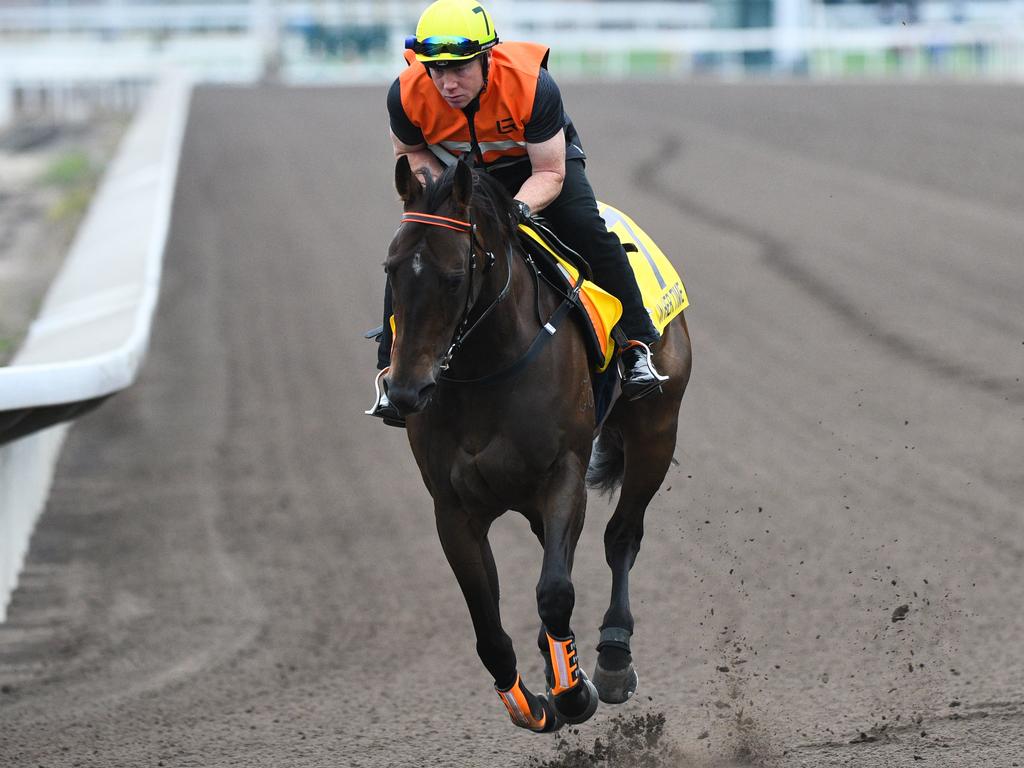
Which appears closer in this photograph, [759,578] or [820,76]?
[759,578]

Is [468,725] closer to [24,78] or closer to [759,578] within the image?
[759,578]

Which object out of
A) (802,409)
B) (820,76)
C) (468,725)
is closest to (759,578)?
(468,725)

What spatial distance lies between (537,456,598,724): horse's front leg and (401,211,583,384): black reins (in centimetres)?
39

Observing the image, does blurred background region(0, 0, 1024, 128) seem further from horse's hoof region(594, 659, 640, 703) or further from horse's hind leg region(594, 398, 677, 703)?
horse's hoof region(594, 659, 640, 703)

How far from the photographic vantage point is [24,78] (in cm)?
4103

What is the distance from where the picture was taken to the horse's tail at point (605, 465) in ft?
21.1

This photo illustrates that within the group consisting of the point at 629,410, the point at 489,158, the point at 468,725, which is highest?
the point at 489,158

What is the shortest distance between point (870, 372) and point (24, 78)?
34.6 m

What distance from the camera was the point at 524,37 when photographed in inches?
1538

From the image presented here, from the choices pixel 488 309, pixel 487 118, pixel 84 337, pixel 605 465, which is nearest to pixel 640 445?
pixel 605 465

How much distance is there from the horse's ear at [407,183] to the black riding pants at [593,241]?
830 millimetres

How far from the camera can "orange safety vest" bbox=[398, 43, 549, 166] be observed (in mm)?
5094

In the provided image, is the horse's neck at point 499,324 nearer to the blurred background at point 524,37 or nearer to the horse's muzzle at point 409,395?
the horse's muzzle at point 409,395

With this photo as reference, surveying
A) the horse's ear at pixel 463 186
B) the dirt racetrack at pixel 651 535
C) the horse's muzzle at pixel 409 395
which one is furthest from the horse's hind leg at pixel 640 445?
the horse's muzzle at pixel 409 395
